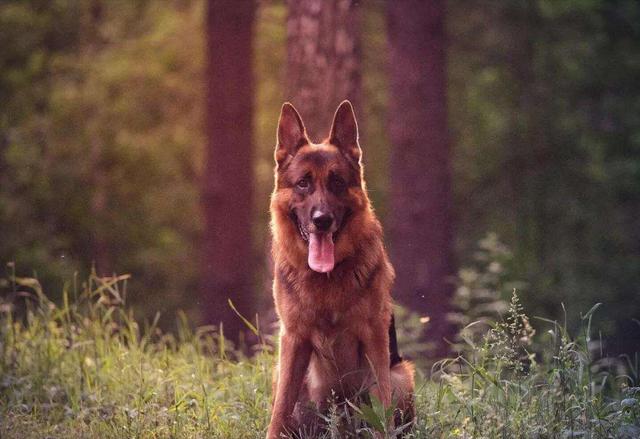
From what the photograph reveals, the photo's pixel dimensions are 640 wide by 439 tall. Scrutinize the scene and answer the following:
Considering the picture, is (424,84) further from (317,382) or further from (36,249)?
(36,249)

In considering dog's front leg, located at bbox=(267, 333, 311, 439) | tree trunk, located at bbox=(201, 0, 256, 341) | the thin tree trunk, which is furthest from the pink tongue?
the thin tree trunk

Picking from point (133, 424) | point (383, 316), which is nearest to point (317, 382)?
point (383, 316)

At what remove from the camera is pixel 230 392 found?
6.86 m

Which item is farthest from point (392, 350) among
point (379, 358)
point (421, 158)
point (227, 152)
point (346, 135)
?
point (227, 152)

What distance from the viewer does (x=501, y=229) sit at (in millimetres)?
24516

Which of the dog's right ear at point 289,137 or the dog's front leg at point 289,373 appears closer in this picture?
the dog's front leg at point 289,373

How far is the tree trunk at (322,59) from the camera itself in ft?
31.2

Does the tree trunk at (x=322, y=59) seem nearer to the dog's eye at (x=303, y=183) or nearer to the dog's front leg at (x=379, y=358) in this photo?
the dog's eye at (x=303, y=183)

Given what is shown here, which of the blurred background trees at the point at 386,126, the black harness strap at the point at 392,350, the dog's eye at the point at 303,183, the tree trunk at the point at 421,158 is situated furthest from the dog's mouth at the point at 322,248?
the blurred background trees at the point at 386,126

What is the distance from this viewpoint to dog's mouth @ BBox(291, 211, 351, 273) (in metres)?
6.12

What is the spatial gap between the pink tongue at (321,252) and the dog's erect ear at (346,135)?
0.60m

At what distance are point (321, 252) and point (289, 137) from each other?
837 mm

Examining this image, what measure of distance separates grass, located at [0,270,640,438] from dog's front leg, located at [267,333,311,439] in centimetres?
25

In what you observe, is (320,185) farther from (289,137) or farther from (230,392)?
(230,392)
